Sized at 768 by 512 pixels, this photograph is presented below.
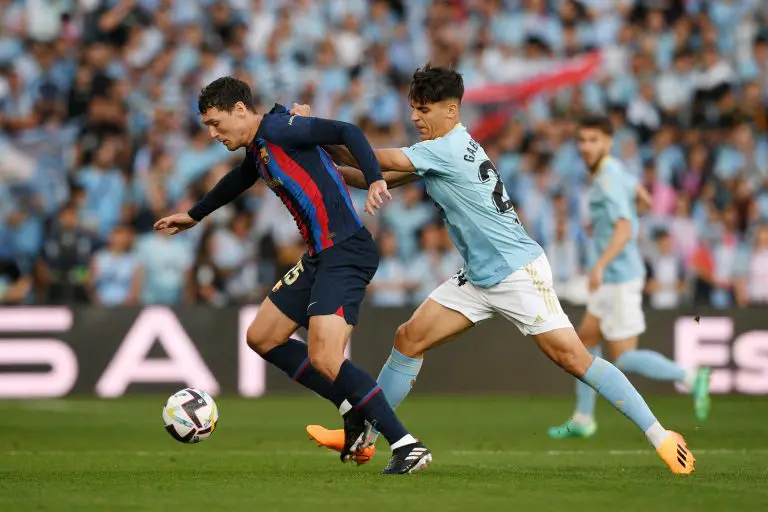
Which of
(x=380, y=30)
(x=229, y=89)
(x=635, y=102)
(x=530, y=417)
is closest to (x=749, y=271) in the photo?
(x=635, y=102)

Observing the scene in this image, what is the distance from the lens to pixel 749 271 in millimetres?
15805

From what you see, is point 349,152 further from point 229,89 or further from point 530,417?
point 530,417

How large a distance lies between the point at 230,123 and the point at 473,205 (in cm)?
144

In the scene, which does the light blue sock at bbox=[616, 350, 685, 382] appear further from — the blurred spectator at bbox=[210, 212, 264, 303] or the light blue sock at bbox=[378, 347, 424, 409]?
the blurred spectator at bbox=[210, 212, 264, 303]

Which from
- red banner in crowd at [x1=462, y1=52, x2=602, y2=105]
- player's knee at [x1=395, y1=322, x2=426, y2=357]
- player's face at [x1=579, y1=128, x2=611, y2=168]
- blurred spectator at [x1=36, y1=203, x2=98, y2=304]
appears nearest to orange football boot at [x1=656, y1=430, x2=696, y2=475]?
player's knee at [x1=395, y1=322, x2=426, y2=357]

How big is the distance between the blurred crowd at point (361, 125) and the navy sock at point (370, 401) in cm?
766

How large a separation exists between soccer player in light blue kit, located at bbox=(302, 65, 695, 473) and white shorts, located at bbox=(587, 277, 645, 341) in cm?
317

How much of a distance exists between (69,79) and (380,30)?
4313 millimetres

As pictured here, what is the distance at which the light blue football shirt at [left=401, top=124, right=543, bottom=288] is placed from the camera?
745 centimetres

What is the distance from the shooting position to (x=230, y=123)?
24.4 ft

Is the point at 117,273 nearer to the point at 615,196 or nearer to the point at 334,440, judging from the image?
the point at 615,196

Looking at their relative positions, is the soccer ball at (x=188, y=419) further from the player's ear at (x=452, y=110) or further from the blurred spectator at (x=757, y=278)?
the blurred spectator at (x=757, y=278)

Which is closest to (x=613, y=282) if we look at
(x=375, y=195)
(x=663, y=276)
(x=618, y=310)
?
(x=618, y=310)

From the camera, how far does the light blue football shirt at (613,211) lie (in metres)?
10.6
